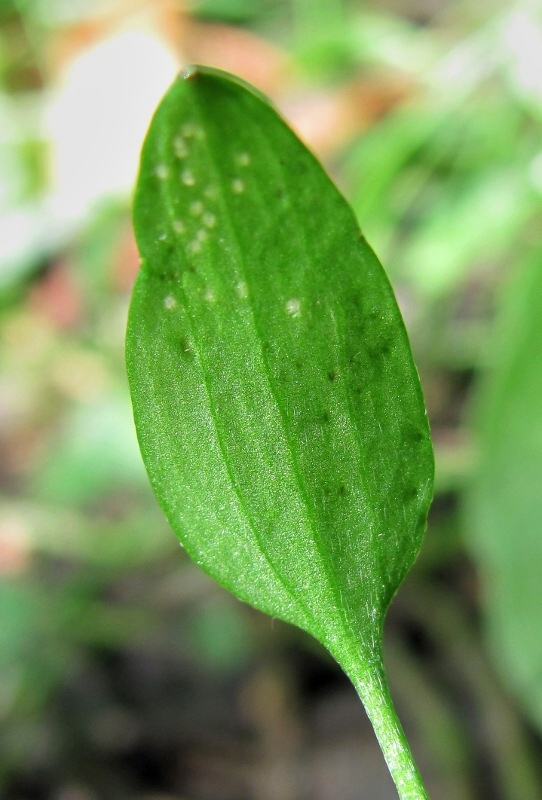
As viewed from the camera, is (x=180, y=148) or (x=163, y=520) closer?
(x=180, y=148)

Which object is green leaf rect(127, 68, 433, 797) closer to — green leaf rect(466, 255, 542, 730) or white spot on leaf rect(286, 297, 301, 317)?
white spot on leaf rect(286, 297, 301, 317)

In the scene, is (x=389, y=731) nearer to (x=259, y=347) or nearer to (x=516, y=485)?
(x=259, y=347)

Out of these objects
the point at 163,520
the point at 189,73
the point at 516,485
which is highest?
the point at 189,73

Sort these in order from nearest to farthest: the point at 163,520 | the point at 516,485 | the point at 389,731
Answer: the point at 389,731 < the point at 516,485 < the point at 163,520

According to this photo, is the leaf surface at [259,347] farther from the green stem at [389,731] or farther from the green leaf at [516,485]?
the green leaf at [516,485]

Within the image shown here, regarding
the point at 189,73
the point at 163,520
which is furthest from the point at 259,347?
the point at 163,520

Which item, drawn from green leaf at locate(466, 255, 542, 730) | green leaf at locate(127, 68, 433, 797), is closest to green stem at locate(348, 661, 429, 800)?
green leaf at locate(127, 68, 433, 797)

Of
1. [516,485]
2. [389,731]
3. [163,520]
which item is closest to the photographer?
[389,731]

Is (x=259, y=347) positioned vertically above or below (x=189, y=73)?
below

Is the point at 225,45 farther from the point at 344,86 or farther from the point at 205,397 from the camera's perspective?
the point at 205,397
